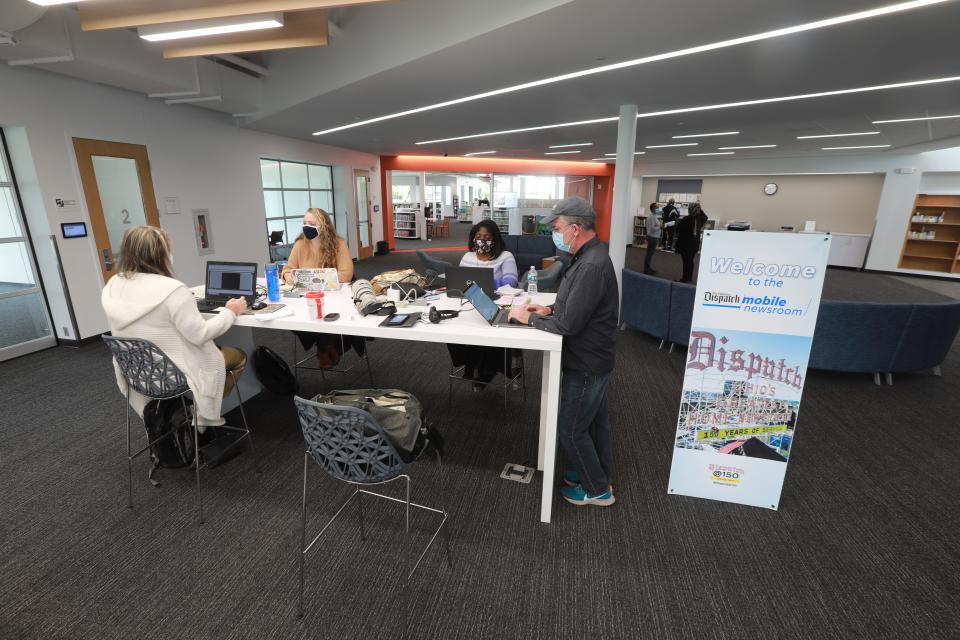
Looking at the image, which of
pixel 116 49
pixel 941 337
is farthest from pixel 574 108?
pixel 116 49

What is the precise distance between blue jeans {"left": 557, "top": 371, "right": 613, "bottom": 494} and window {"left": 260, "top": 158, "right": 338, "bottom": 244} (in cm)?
738

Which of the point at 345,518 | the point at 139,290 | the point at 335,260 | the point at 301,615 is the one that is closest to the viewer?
the point at 301,615

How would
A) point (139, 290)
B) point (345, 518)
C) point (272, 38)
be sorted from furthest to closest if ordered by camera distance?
point (272, 38)
point (345, 518)
point (139, 290)

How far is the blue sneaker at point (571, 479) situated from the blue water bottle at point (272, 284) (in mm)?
2337

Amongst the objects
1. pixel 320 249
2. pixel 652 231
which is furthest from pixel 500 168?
pixel 320 249

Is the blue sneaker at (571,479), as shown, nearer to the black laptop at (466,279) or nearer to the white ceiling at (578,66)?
the black laptop at (466,279)

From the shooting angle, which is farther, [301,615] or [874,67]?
[874,67]

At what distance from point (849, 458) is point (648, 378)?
1668 millimetres

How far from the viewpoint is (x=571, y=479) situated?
9.02 ft

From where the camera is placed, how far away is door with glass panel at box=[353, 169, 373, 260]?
39.5 feet

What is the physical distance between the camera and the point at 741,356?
2.35 metres

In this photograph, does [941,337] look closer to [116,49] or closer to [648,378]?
[648,378]

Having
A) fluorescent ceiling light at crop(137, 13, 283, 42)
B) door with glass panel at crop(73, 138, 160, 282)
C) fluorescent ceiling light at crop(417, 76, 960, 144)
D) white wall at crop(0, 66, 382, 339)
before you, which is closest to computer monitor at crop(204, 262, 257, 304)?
fluorescent ceiling light at crop(137, 13, 283, 42)

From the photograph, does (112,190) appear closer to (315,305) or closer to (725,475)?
(315,305)
